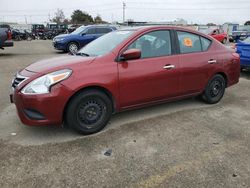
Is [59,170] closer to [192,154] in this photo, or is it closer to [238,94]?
[192,154]

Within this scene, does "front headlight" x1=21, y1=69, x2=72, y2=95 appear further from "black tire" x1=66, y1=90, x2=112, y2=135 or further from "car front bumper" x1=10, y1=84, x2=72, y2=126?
"black tire" x1=66, y1=90, x2=112, y2=135

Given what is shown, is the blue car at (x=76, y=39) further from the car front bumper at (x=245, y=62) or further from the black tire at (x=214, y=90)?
the black tire at (x=214, y=90)

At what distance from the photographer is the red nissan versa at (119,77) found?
3760mm

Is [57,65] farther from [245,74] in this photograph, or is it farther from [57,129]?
[245,74]

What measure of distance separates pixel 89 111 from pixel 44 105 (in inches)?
26.4

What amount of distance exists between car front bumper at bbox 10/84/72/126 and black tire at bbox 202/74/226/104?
3.00 m

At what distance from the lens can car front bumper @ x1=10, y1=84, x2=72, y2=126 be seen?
3.67 metres

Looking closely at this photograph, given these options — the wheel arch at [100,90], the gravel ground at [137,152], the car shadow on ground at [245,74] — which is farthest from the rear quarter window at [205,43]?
the car shadow on ground at [245,74]

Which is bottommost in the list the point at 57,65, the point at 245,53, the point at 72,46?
the point at 72,46

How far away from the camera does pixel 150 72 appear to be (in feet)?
14.7

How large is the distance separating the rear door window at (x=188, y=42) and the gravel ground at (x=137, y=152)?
3.86 ft

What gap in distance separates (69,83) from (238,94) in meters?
4.46

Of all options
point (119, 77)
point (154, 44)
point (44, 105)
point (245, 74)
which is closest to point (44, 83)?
point (44, 105)

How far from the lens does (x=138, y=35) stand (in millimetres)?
4480
